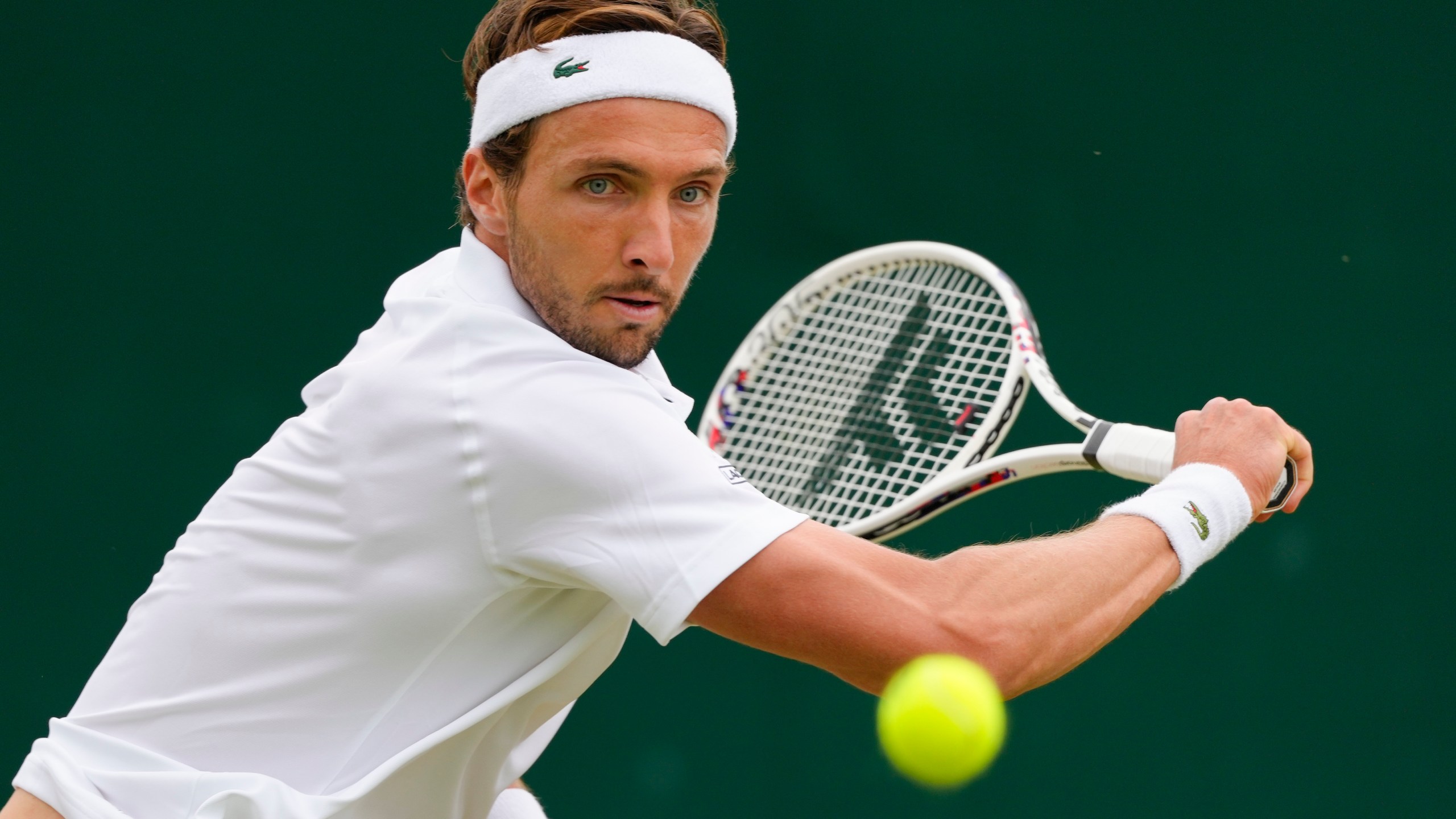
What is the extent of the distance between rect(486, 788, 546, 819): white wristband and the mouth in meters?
0.77

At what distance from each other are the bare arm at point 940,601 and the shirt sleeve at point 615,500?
0.12 feet

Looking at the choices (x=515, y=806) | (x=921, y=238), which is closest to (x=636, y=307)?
(x=515, y=806)

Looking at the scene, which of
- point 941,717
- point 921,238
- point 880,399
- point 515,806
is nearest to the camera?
point 941,717

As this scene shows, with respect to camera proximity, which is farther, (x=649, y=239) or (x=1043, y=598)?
(x=649, y=239)

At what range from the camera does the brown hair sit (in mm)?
1786

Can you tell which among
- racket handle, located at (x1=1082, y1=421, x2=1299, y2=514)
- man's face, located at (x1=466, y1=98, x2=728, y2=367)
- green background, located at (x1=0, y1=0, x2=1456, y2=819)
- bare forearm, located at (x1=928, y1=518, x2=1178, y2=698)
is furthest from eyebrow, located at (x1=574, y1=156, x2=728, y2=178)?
green background, located at (x1=0, y1=0, x2=1456, y2=819)

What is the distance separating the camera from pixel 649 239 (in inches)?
66.3

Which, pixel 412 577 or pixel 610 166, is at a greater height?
pixel 610 166

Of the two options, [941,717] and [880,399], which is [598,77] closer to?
[941,717]

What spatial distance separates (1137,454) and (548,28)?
935 mm

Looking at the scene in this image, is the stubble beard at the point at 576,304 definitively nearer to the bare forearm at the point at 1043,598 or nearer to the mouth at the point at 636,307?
the mouth at the point at 636,307

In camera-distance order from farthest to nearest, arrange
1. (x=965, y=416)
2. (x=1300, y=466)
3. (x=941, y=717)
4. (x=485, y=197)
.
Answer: (x=965, y=416), (x=1300, y=466), (x=485, y=197), (x=941, y=717)

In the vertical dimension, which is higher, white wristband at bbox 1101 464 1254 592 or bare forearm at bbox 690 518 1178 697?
white wristband at bbox 1101 464 1254 592

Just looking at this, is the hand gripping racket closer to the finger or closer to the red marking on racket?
the red marking on racket
